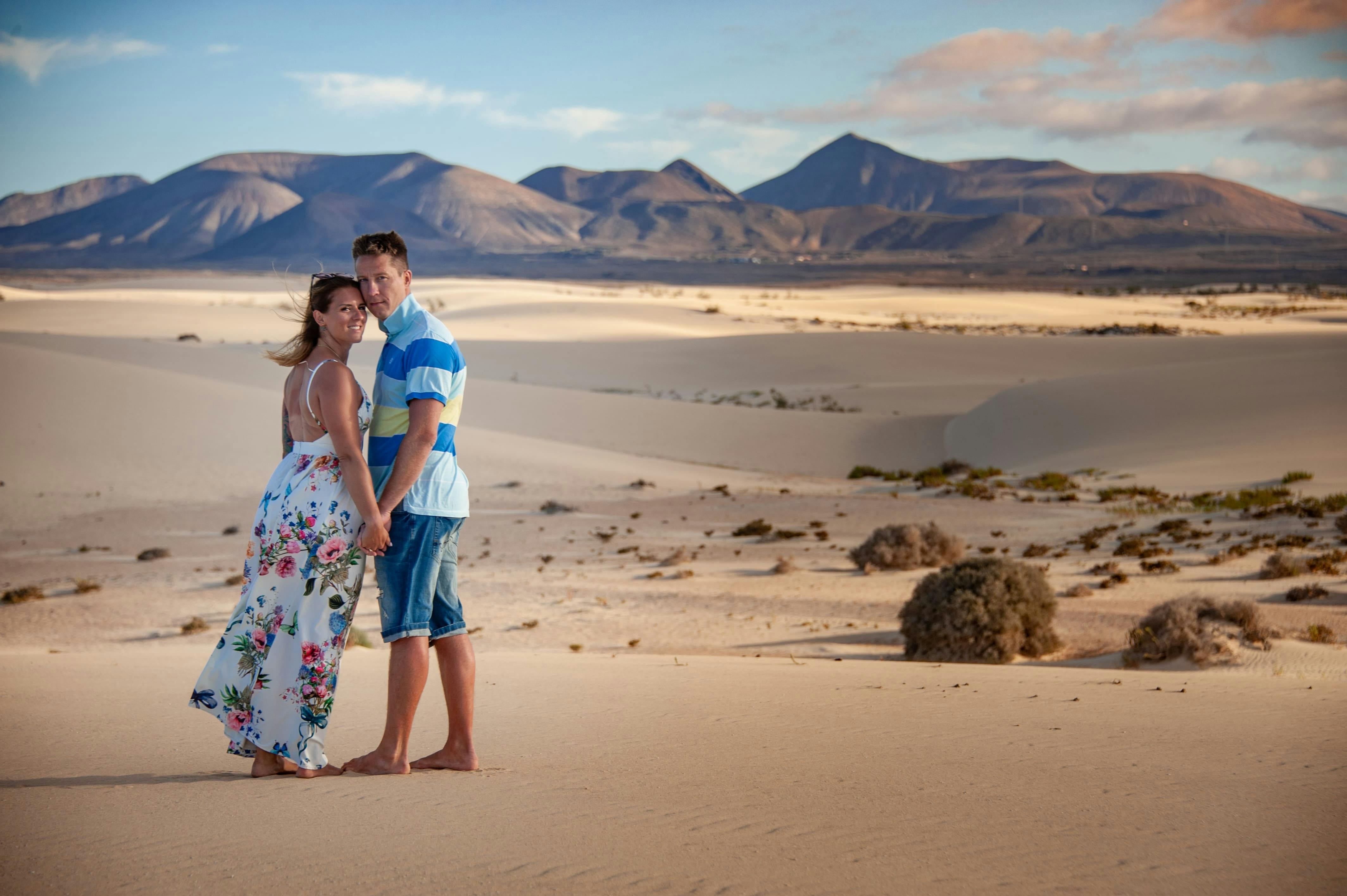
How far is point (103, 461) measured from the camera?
53.2 ft

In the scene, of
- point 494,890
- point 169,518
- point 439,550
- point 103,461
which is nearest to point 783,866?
point 494,890

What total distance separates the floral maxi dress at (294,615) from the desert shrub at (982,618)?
5.35m

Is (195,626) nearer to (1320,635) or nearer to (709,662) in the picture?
(709,662)

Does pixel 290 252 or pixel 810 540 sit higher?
pixel 290 252

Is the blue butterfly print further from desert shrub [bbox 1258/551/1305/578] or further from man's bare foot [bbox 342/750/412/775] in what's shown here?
desert shrub [bbox 1258/551/1305/578]

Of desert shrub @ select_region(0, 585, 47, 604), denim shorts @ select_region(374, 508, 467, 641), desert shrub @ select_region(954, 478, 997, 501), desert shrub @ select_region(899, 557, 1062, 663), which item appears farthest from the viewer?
desert shrub @ select_region(954, 478, 997, 501)

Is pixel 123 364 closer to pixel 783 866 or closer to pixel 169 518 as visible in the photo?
pixel 169 518

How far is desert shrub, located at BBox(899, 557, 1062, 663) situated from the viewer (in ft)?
26.4

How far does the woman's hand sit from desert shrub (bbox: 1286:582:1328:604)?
8.25 meters

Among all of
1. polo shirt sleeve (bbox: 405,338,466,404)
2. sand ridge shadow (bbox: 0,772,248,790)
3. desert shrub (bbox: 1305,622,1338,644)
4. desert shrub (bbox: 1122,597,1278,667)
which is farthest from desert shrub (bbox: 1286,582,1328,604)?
sand ridge shadow (bbox: 0,772,248,790)

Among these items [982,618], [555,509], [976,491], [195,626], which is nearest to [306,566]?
[982,618]

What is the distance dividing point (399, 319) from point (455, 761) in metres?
1.61

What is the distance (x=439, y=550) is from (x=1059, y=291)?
3254 inches

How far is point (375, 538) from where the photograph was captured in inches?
139
